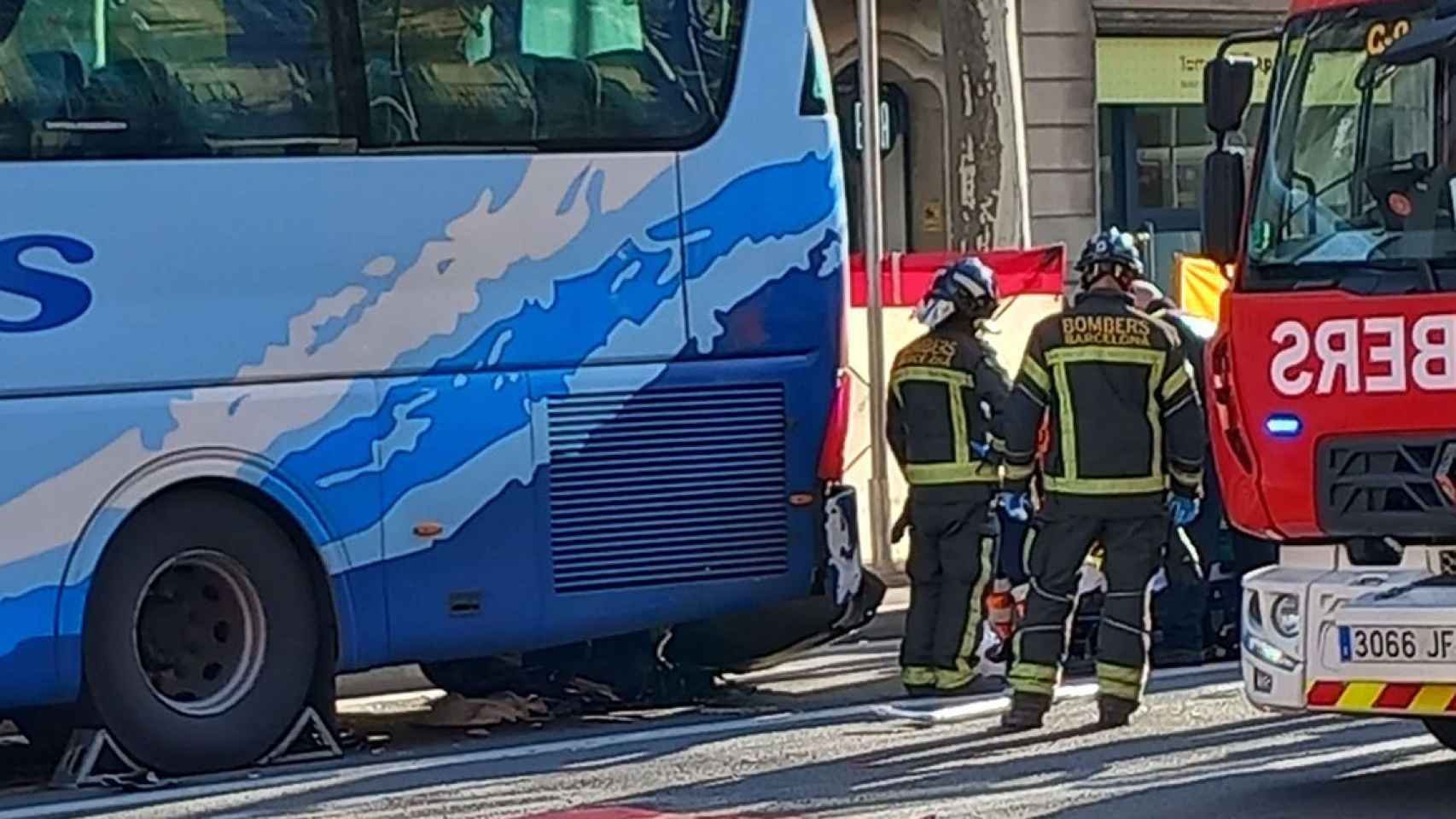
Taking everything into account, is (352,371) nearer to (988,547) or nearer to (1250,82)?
(988,547)

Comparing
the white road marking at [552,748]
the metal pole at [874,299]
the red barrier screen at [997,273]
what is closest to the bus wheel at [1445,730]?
the white road marking at [552,748]

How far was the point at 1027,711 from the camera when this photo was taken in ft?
37.5

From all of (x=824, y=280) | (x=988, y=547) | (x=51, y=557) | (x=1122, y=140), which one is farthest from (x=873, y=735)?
(x=1122, y=140)

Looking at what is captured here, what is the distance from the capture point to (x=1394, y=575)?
9078 mm

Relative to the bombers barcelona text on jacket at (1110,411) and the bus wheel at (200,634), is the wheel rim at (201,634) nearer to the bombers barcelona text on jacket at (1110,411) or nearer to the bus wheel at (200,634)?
the bus wheel at (200,634)

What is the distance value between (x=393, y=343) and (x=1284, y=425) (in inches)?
144

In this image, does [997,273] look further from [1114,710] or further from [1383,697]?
[1383,697]

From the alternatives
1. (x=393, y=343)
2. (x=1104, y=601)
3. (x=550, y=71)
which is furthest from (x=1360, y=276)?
(x=550, y=71)

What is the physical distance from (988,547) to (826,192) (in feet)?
5.18

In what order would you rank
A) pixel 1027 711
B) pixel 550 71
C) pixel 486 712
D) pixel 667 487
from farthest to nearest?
pixel 486 712
pixel 667 487
pixel 550 71
pixel 1027 711

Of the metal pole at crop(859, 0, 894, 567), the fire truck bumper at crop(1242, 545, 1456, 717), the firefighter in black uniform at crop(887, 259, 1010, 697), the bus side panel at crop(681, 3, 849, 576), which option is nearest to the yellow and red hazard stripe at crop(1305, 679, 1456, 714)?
the fire truck bumper at crop(1242, 545, 1456, 717)

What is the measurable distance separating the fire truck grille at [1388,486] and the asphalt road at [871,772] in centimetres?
86

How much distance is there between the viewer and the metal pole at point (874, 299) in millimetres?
17359

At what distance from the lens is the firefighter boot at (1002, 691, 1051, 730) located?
1141cm
